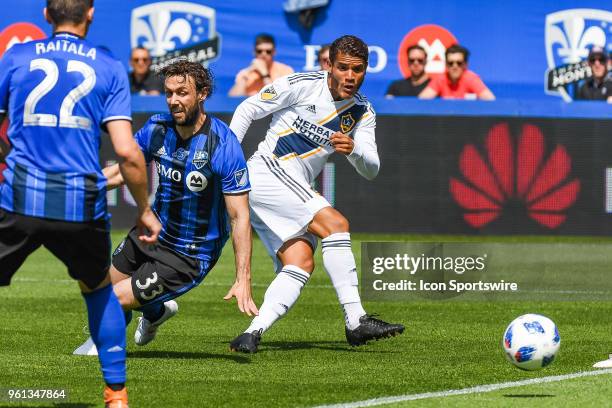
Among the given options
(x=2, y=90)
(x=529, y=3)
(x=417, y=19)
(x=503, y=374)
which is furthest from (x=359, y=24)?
(x=2, y=90)

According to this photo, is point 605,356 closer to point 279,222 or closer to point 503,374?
point 503,374

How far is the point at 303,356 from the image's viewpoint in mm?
8750

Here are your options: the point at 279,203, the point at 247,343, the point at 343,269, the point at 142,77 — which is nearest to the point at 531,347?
the point at 343,269

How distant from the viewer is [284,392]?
282 inches

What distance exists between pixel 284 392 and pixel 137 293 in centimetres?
157

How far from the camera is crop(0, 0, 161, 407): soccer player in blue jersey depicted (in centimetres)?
605

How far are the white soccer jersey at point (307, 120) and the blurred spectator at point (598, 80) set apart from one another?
10.5 meters

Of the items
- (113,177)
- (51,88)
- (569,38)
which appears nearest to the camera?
(51,88)

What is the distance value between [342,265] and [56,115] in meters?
3.46

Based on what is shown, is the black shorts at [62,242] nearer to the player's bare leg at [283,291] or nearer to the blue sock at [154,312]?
the blue sock at [154,312]

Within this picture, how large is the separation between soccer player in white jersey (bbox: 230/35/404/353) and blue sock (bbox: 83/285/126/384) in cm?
253

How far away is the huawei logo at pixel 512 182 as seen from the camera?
17.7 meters

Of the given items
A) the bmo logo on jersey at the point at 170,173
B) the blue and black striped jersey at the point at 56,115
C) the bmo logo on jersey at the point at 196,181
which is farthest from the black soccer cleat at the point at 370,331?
the blue and black striped jersey at the point at 56,115

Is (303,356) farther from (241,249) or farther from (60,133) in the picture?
(60,133)
